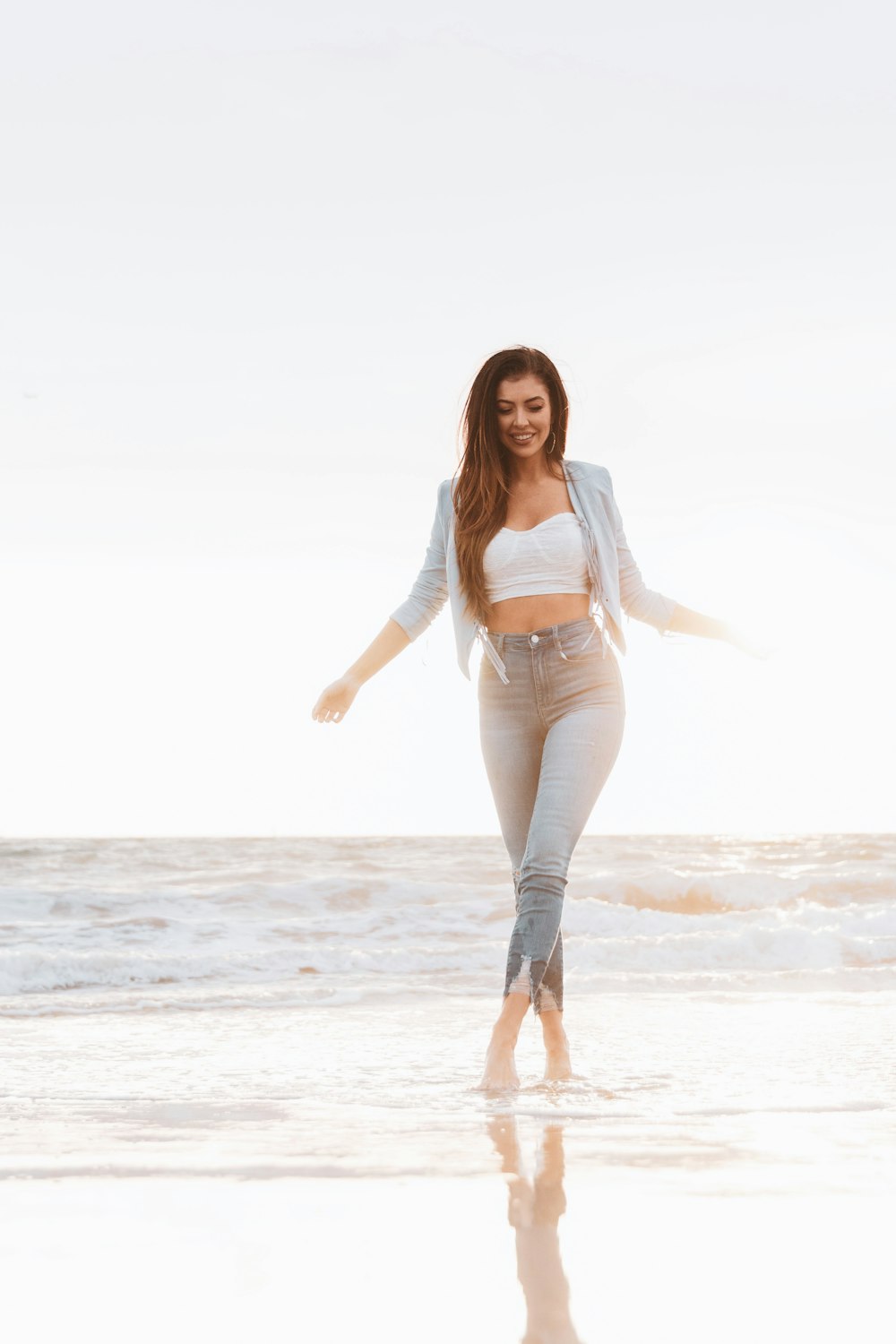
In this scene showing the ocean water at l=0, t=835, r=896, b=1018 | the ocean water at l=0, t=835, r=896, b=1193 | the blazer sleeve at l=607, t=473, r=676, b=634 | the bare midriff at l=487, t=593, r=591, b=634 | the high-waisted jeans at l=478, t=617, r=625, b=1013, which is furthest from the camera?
the ocean water at l=0, t=835, r=896, b=1018

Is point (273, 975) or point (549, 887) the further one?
point (273, 975)

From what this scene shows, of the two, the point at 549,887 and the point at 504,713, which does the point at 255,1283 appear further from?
the point at 504,713

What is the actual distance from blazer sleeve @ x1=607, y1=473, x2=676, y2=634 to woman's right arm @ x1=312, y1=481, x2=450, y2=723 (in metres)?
0.46

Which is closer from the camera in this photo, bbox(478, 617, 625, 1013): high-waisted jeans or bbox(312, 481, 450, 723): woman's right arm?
bbox(478, 617, 625, 1013): high-waisted jeans

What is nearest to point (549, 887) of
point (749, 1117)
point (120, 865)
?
point (749, 1117)

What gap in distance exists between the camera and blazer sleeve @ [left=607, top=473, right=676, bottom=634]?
3.37 m

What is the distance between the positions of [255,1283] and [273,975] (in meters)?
6.94

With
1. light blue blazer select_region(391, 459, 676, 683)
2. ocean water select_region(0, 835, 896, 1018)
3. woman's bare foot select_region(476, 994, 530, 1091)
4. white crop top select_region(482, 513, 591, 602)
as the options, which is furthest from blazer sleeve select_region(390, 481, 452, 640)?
ocean water select_region(0, 835, 896, 1018)

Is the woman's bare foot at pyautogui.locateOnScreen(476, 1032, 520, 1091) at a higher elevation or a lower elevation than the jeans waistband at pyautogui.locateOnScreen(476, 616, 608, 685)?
lower

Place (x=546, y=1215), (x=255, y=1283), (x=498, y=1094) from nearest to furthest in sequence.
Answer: (x=255, y=1283) < (x=546, y=1215) < (x=498, y=1094)

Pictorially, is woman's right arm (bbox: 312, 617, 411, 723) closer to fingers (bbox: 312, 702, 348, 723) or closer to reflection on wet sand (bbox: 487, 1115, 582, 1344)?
fingers (bbox: 312, 702, 348, 723)

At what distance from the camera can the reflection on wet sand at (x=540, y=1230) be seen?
1.40m

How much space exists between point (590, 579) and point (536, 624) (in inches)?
7.0

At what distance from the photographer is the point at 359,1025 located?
5.10 meters
